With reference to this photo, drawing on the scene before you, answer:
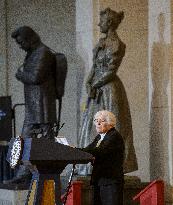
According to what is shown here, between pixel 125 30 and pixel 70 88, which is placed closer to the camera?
pixel 125 30

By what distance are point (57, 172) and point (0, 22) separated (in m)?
6.12

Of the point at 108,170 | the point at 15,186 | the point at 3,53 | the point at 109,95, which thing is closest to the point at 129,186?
the point at 109,95

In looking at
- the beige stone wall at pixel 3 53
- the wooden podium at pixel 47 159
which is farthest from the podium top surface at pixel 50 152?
the beige stone wall at pixel 3 53

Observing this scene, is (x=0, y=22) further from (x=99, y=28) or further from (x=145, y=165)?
(x=145, y=165)

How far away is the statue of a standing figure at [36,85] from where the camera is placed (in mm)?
8344

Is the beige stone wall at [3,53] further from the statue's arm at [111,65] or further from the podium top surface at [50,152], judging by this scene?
the podium top surface at [50,152]

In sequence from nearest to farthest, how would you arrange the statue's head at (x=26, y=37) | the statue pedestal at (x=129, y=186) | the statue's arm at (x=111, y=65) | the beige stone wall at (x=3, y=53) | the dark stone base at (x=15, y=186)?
the statue pedestal at (x=129, y=186)
the statue's arm at (x=111, y=65)
the dark stone base at (x=15, y=186)
the statue's head at (x=26, y=37)
the beige stone wall at (x=3, y=53)

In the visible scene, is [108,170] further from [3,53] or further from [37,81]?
[3,53]

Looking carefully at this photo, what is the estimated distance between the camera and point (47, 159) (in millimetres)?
4922

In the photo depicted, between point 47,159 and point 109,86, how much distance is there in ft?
10.3

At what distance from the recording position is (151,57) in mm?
8578

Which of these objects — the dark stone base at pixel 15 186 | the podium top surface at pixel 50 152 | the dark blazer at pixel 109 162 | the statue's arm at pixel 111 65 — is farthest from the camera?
the dark stone base at pixel 15 186

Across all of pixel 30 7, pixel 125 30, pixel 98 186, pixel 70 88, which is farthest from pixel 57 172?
pixel 30 7

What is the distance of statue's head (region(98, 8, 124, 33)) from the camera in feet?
26.1
